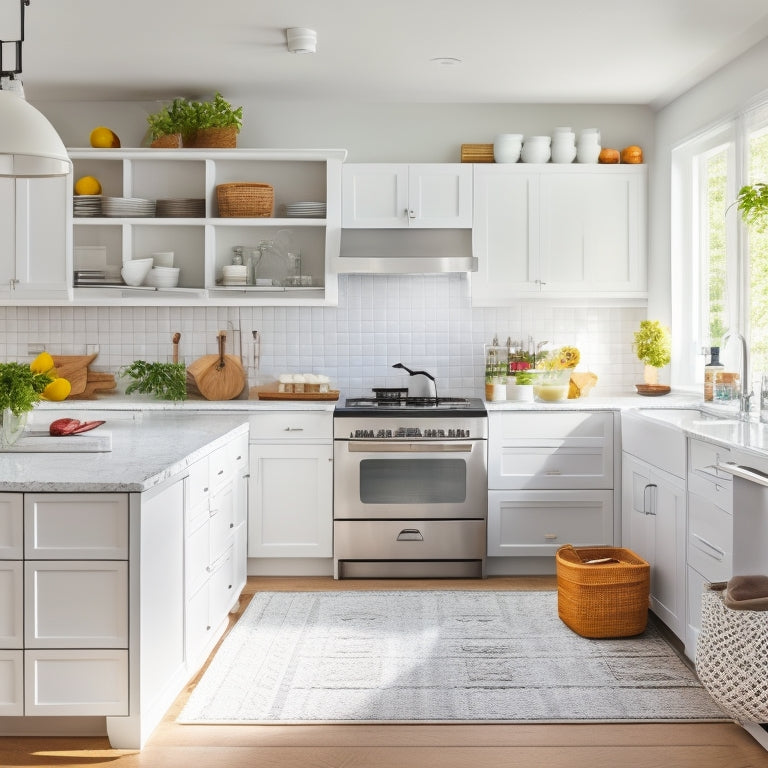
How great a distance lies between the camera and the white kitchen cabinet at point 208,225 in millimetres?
4871

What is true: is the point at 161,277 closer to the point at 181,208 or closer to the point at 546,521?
the point at 181,208

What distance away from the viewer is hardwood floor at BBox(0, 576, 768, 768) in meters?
2.58

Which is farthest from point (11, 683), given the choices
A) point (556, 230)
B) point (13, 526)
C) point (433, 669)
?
point (556, 230)


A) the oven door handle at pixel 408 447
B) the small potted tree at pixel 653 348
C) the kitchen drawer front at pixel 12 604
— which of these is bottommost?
the kitchen drawer front at pixel 12 604

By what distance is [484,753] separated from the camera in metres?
2.65

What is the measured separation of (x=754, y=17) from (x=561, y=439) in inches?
84.8

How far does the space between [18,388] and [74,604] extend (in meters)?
0.89

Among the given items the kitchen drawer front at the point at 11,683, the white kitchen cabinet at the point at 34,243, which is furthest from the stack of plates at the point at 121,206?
the kitchen drawer front at the point at 11,683

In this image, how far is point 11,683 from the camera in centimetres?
250

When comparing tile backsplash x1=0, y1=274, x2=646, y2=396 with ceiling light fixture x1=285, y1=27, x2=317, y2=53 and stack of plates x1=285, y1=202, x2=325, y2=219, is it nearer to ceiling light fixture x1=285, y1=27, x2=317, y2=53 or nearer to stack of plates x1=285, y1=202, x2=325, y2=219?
stack of plates x1=285, y1=202, x2=325, y2=219

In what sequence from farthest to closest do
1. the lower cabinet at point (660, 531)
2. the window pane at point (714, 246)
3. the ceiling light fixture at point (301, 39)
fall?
the window pane at point (714, 246) → the ceiling light fixture at point (301, 39) → the lower cabinet at point (660, 531)

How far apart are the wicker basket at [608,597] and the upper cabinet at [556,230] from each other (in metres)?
1.90

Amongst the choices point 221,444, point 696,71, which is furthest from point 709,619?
point 696,71

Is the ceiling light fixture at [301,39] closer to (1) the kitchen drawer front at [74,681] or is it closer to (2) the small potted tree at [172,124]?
(2) the small potted tree at [172,124]
